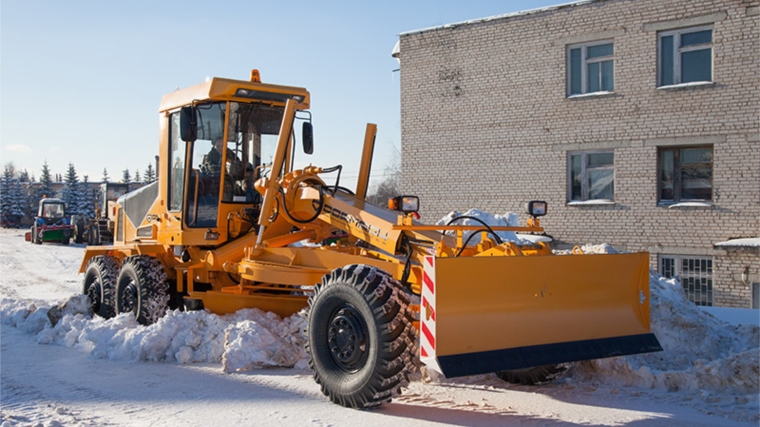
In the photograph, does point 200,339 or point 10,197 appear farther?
point 10,197

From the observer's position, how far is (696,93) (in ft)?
49.8

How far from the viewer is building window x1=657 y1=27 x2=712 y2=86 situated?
595 inches

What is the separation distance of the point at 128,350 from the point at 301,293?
6.50 feet

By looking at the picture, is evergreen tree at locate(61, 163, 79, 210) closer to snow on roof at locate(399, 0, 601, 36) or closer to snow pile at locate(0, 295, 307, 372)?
snow on roof at locate(399, 0, 601, 36)

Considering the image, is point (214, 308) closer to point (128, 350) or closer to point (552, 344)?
point (128, 350)

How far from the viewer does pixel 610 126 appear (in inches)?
641

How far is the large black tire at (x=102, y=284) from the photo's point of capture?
1013 centimetres

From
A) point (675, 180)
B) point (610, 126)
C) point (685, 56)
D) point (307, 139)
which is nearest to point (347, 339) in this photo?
point (307, 139)

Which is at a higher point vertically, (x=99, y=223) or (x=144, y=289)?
(x=99, y=223)

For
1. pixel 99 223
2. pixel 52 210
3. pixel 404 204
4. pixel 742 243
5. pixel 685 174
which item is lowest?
pixel 742 243

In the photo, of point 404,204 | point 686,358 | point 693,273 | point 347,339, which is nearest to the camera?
point 347,339

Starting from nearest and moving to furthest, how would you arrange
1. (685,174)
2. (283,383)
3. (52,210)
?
1. (283,383)
2. (685,174)
3. (52,210)

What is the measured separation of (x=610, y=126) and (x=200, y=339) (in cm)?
1146

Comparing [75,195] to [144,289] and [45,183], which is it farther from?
[144,289]
